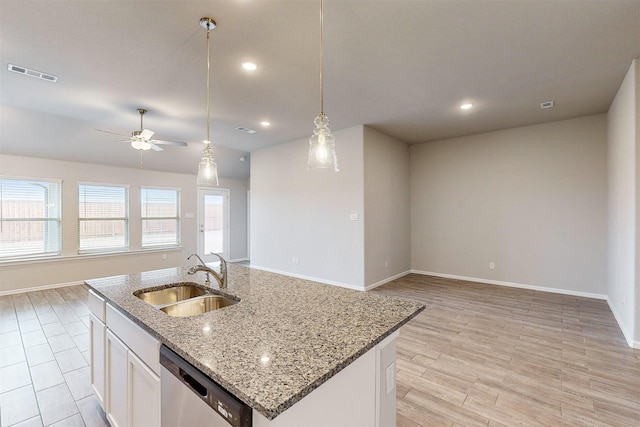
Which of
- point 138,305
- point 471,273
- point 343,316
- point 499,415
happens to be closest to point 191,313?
point 138,305

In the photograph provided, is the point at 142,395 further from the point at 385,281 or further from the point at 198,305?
the point at 385,281

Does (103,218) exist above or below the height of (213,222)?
above

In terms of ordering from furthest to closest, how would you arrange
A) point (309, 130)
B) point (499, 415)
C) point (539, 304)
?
1. point (309, 130)
2. point (539, 304)
3. point (499, 415)

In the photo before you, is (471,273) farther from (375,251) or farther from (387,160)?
(387,160)

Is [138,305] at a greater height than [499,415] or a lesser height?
greater

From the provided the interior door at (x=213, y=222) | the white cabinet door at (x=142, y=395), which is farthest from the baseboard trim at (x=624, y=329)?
the interior door at (x=213, y=222)

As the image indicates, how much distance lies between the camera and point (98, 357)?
194cm

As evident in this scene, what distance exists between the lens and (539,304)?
4191mm

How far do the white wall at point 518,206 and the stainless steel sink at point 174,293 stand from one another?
5215mm

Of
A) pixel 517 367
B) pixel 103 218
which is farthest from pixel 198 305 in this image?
pixel 103 218

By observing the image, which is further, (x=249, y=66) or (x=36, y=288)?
(x=36, y=288)

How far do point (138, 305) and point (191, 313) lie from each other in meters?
0.35

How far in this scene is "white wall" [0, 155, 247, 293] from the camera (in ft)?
16.5

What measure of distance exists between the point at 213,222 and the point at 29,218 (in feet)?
11.9
